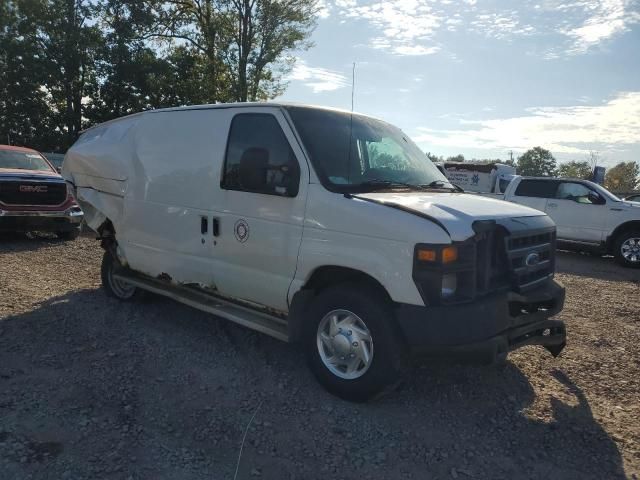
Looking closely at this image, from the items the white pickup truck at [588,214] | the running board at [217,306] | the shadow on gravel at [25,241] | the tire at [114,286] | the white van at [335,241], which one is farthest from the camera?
the white pickup truck at [588,214]

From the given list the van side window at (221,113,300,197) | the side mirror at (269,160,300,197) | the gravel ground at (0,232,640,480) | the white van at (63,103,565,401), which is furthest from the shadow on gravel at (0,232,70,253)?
the side mirror at (269,160,300,197)

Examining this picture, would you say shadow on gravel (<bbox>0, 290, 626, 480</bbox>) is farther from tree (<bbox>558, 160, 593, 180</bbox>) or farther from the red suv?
tree (<bbox>558, 160, 593, 180</bbox>)

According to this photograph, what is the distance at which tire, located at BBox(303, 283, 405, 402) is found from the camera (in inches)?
135

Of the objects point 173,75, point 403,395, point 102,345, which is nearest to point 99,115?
point 173,75

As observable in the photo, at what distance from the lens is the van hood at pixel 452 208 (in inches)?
128

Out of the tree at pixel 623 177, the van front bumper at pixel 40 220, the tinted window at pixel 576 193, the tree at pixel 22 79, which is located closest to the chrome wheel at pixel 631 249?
the tinted window at pixel 576 193

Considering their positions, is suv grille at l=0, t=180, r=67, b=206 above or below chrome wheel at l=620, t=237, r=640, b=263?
above

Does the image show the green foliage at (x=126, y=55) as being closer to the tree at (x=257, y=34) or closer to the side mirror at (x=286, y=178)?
the tree at (x=257, y=34)

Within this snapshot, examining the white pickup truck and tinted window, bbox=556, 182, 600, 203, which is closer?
the white pickup truck

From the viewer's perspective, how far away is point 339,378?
12.2ft

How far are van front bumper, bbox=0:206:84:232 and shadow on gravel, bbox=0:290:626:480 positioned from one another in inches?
218

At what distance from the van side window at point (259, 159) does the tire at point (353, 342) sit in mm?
906

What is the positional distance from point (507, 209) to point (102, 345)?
12.4 feet

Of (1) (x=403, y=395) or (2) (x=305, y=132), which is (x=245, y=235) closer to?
(2) (x=305, y=132)
